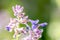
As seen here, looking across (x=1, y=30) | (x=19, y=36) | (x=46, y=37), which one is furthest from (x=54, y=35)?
(x=1, y=30)

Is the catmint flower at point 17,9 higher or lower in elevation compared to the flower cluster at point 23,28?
higher

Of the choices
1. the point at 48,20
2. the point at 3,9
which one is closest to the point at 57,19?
the point at 48,20

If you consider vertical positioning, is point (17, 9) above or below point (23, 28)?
above

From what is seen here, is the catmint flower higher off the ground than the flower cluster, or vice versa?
the catmint flower

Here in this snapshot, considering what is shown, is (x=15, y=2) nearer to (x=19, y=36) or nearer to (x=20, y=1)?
(x=20, y=1)

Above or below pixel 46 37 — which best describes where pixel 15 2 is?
above

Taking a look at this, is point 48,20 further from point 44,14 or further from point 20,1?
point 20,1
